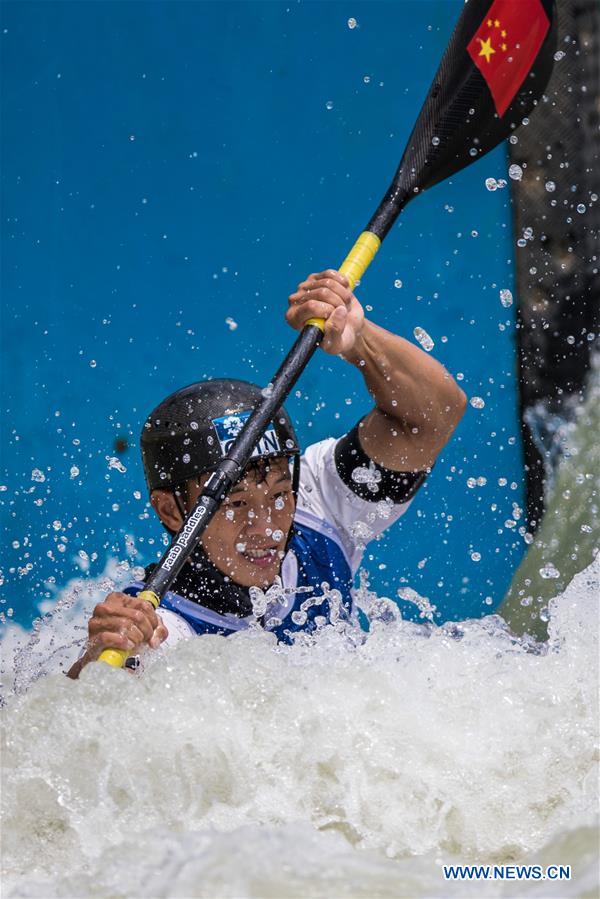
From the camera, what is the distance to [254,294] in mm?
2908

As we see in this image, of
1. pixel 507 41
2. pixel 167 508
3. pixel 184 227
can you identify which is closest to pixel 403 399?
pixel 167 508

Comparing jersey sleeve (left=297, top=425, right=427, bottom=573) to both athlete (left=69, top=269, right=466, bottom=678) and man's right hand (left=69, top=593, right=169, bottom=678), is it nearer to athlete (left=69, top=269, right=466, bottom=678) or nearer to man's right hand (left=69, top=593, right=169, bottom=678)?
athlete (left=69, top=269, right=466, bottom=678)

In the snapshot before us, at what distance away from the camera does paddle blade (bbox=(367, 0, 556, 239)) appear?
208 centimetres

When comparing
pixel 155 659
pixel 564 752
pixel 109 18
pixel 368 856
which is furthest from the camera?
pixel 109 18

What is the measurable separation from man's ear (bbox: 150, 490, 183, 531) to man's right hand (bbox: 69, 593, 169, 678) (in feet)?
1.75

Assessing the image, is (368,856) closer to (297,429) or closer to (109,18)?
(297,429)

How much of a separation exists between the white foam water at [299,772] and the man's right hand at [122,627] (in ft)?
0.19

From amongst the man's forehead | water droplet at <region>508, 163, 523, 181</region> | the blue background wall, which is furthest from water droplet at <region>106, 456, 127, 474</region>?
water droplet at <region>508, 163, 523, 181</region>

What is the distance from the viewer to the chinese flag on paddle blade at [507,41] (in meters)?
2.08

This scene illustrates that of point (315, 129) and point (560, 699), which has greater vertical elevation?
point (315, 129)

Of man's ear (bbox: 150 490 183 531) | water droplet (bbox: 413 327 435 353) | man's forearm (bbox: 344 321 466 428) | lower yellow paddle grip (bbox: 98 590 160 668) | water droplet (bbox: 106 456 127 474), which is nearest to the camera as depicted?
lower yellow paddle grip (bbox: 98 590 160 668)

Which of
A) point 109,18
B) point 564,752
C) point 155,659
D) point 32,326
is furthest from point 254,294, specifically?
point 564,752

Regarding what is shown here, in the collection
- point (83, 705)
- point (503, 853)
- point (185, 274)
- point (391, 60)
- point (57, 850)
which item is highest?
point (391, 60)

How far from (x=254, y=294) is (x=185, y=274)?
0.18 meters
